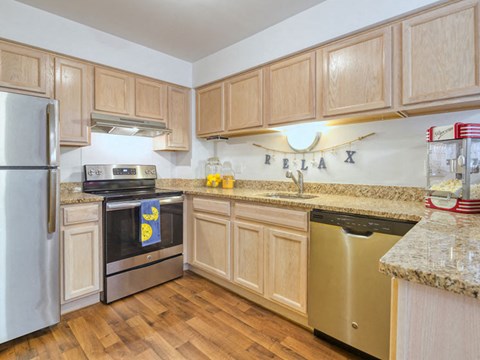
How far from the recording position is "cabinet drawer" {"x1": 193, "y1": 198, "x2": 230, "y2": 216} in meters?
2.38

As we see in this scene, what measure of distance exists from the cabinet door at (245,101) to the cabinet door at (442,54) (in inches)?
46.9

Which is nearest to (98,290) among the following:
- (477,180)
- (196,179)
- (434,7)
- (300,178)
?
(196,179)

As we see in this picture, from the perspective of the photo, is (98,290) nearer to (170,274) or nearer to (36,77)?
(170,274)

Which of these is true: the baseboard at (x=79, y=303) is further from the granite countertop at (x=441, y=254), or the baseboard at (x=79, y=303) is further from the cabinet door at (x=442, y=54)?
the cabinet door at (x=442, y=54)

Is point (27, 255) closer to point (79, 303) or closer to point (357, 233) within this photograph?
Answer: point (79, 303)

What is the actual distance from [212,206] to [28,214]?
1.37 meters

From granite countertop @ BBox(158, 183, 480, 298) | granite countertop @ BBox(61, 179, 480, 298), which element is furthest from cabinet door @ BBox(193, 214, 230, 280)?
granite countertop @ BBox(158, 183, 480, 298)

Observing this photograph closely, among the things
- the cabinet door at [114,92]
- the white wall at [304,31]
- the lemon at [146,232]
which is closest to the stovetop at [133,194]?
the lemon at [146,232]

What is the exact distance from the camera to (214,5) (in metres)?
2.06

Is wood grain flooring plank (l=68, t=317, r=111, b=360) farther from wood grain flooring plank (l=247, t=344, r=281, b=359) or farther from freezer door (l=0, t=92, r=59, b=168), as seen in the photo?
freezer door (l=0, t=92, r=59, b=168)

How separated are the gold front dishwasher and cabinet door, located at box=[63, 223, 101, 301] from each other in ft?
5.59

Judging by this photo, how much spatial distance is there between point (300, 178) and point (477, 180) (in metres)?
1.18

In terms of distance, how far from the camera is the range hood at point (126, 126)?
235 cm

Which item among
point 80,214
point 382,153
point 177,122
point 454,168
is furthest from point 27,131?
point 454,168
